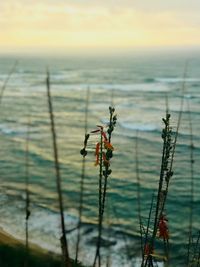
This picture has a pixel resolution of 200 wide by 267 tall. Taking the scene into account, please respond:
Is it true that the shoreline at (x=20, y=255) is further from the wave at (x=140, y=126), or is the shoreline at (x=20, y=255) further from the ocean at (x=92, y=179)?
the wave at (x=140, y=126)

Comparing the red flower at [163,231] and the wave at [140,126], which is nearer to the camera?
the red flower at [163,231]

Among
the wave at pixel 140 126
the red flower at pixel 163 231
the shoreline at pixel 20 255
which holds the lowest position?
the shoreline at pixel 20 255

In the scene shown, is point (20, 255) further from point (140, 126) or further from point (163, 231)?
point (140, 126)

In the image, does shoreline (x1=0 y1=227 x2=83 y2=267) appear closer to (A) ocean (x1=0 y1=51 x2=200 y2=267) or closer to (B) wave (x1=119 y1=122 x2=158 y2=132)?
(A) ocean (x1=0 y1=51 x2=200 y2=267)

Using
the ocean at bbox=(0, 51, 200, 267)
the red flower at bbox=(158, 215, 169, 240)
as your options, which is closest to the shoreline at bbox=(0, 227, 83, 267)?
the ocean at bbox=(0, 51, 200, 267)

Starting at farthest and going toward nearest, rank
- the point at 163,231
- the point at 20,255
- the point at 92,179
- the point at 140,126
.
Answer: the point at 140,126 < the point at 92,179 < the point at 20,255 < the point at 163,231

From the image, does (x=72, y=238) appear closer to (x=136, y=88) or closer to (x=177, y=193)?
(x=177, y=193)

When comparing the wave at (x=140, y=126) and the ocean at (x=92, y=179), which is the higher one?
the wave at (x=140, y=126)

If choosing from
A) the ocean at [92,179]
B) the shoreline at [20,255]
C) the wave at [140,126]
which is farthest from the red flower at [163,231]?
the wave at [140,126]

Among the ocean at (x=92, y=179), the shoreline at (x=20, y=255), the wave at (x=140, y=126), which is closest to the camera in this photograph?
the shoreline at (x=20, y=255)

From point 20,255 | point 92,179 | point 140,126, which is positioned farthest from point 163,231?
point 140,126

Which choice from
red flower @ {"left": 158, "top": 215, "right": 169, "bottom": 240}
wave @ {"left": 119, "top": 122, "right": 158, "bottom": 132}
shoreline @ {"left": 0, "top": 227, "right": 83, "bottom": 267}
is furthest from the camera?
wave @ {"left": 119, "top": 122, "right": 158, "bottom": 132}

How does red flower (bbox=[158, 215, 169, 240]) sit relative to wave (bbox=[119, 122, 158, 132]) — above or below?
above

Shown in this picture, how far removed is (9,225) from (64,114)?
25454mm
